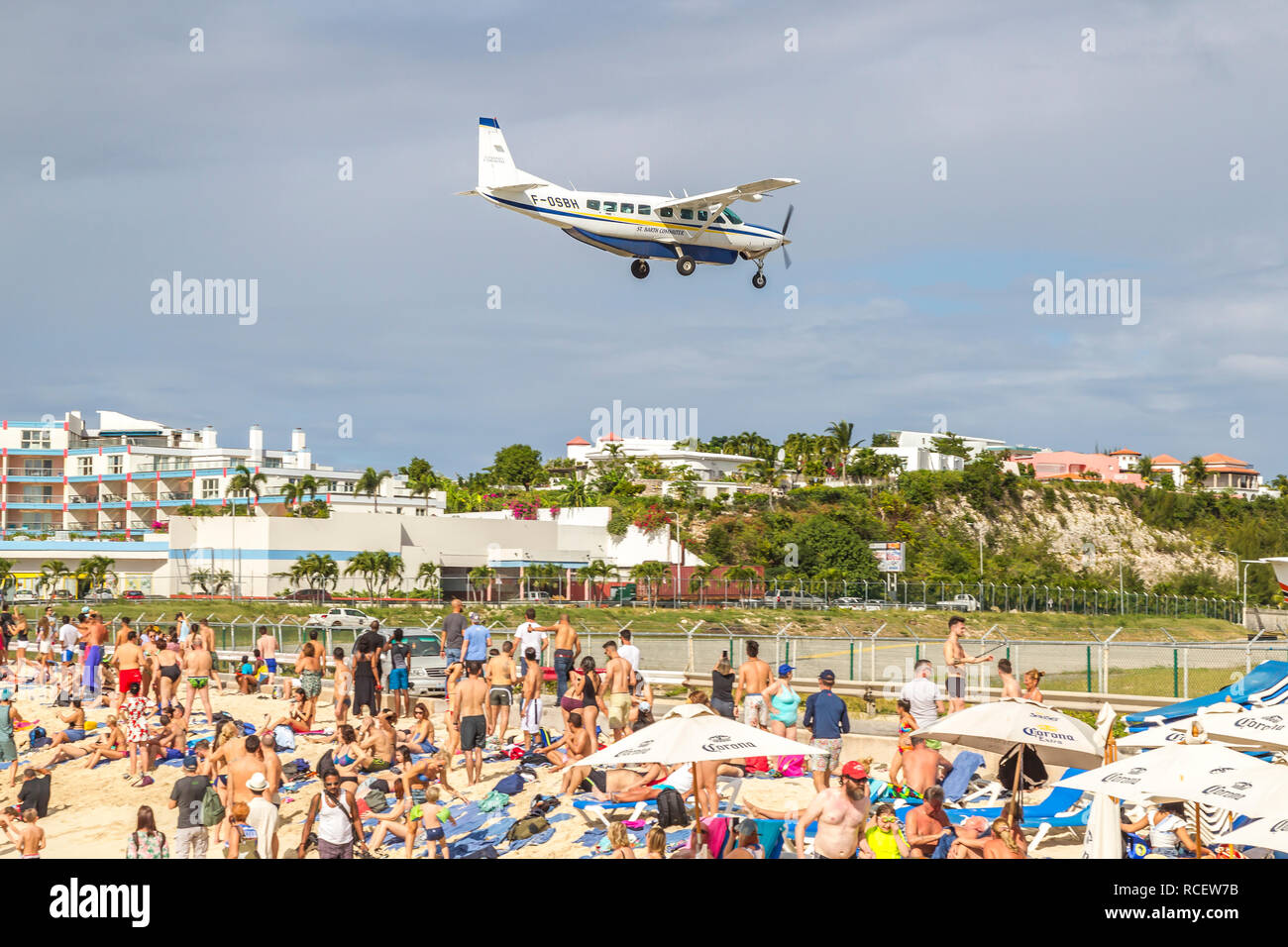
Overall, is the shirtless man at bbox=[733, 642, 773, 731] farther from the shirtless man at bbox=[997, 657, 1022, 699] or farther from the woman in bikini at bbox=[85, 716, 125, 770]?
the woman in bikini at bbox=[85, 716, 125, 770]

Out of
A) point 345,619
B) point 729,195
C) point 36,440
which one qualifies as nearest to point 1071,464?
point 36,440

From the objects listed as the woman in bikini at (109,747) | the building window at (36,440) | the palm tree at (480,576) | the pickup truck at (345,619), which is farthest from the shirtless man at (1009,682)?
the building window at (36,440)

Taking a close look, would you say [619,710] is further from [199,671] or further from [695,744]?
[199,671]

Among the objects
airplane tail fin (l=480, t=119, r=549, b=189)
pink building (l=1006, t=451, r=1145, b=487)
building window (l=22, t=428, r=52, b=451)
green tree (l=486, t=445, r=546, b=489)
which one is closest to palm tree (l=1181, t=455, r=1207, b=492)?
pink building (l=1006, t=451, r=1145, b=487)

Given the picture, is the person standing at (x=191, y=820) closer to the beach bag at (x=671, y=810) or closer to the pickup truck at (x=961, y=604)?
the beach bag at (x=671, y=810)

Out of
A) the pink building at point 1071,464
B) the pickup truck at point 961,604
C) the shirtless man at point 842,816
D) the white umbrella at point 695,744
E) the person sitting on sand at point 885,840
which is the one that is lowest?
the pickup truck at point 961,604

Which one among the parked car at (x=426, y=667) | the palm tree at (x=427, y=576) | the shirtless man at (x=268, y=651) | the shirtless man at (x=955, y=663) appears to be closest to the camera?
the shirtless man at (x=955, y=663)
